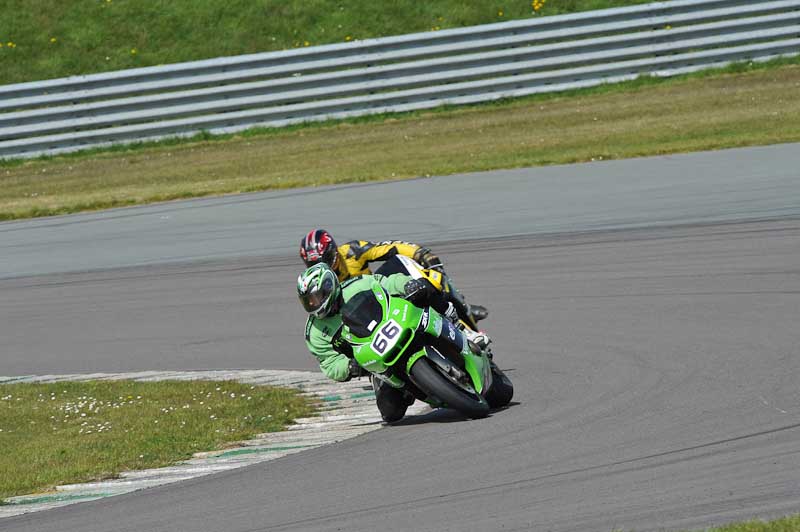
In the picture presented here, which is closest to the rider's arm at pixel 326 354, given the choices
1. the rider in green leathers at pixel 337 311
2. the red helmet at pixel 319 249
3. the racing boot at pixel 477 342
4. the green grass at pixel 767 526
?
the rider in green leathers at pixel 337 311

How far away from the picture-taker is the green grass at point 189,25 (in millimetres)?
29031

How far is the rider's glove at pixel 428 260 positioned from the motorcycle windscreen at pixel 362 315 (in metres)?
1.27

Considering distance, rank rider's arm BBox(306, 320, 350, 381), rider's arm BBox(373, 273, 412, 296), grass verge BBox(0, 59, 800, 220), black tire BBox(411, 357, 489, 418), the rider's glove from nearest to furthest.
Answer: black tire BBox(411, 357, 489, 418) < rider's arm BBox(306, 320, 350, 381) < rider's arm BBox(373, 273, 412, 296) < the rider's glove < grass verge BBox(0, 59, 800, 220)

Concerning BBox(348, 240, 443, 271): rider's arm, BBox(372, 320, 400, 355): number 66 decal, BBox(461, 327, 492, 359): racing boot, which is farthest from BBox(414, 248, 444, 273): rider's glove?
BBox(372, 320, 400, 355): number 66 decal

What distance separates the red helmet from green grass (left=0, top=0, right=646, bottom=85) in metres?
18.7

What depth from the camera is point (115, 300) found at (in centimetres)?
1542

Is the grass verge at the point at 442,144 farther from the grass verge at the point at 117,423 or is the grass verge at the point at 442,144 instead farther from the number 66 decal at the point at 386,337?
the number 66 decal at the point at 386,337

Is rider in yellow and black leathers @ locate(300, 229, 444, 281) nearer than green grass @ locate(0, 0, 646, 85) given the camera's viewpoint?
Yes

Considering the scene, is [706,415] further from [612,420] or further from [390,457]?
[390,457]

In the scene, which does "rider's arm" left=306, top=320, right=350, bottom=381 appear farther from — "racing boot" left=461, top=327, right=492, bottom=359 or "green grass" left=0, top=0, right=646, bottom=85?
"green grass" left=0, top=0, right=646, bottom=85

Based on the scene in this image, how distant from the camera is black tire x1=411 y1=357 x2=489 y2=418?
9.04 meters

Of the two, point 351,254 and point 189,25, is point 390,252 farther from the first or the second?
point 189,25

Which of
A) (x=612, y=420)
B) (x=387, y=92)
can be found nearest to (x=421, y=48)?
(x=387, y=92)

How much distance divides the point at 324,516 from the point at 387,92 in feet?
65.6
